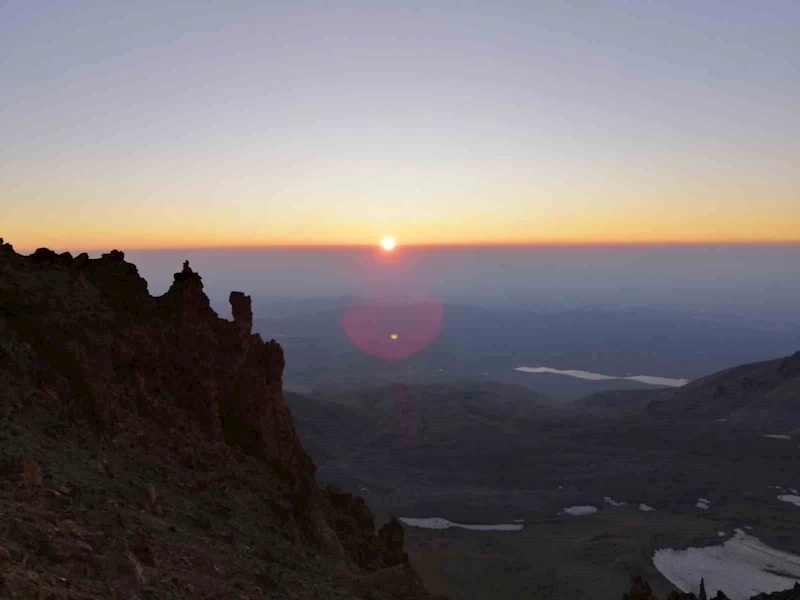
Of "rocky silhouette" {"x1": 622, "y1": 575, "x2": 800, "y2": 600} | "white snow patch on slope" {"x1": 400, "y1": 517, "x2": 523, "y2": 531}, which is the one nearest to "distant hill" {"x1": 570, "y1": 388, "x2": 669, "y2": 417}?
"white snow patch on slope" {"x1": 400, "y1": 517, "x2": 523, "y2": 531}

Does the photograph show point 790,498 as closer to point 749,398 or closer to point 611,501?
point 611,501

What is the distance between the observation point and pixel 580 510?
6900 cm

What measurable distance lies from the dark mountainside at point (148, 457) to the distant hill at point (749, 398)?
99654mm

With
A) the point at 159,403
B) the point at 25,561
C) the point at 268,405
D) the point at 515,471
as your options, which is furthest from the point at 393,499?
the point at 25,561

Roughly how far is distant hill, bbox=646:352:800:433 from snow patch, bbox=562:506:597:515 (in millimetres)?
49578

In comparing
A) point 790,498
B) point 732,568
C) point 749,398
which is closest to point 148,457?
point 732,568

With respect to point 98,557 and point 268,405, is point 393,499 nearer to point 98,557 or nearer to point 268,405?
point 268,405

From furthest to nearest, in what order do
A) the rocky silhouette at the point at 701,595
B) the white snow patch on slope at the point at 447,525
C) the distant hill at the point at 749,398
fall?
1. the distant hill at the point at 749,398
2. the white snow patch on slope at the point at 447,525
3. the rocky silhouette at the point at 701,595

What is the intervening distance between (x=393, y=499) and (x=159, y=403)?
56.2 metres

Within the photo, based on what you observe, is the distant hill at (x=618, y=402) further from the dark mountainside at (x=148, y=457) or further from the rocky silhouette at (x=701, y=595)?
the dark mountainside at (x=148, y=457)

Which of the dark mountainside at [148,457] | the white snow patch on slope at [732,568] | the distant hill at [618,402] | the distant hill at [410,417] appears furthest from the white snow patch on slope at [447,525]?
the distant hill at [618,402]

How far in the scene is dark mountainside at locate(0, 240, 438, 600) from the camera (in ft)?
40.1

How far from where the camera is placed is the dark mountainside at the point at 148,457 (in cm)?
1223

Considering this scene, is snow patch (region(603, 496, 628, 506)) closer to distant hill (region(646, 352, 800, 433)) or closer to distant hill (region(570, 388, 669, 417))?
distant hill (region(646, 352, 800, 433))
